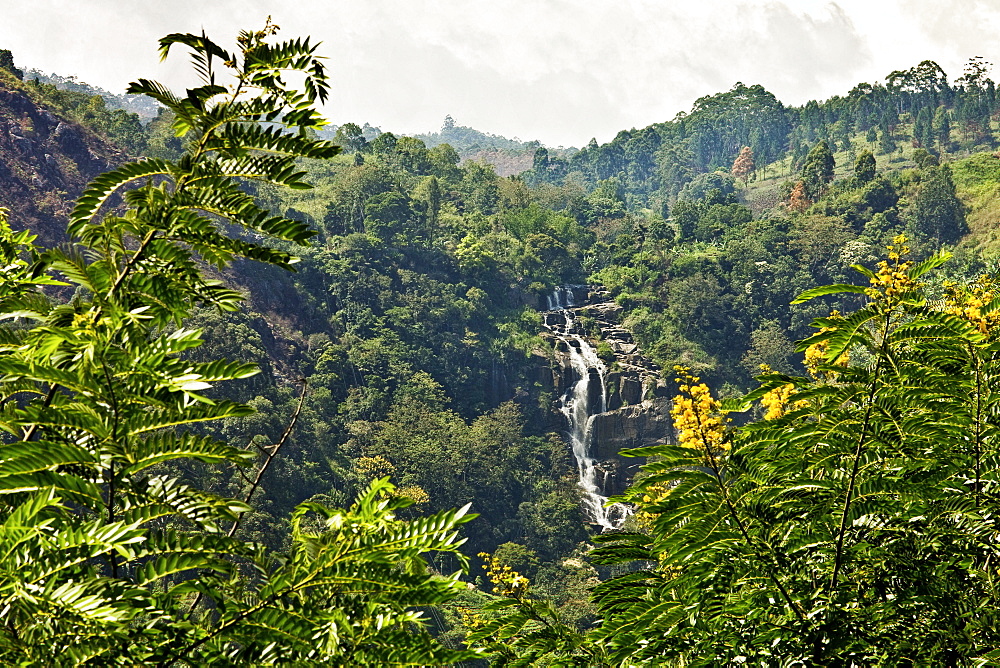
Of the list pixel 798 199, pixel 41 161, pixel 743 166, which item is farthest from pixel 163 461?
pixel 743 166

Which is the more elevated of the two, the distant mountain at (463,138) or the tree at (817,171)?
the distant mountain at (463,138)

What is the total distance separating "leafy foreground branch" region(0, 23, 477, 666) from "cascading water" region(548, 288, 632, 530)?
1095 inches

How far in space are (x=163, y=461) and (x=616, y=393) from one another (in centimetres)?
3170

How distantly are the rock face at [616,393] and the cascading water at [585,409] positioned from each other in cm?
6

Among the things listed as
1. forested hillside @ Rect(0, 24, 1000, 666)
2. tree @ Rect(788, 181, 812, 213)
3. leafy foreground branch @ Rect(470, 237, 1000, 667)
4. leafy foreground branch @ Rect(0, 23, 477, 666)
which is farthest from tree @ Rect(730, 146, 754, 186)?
leafy foreground branch @ Rect(0, 23, 477, 666)

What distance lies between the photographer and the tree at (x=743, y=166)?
7162cm

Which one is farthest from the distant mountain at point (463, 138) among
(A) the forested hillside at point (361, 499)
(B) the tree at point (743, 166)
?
(A) the forested hillside at point (361, 499)

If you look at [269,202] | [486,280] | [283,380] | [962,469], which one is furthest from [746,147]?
[962,469]

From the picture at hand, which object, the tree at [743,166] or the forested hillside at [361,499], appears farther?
the tree at [743,166]

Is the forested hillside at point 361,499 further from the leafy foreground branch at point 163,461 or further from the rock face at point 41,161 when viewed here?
the rock face at point 41,161

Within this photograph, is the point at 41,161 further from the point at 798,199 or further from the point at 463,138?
the point at 463,138

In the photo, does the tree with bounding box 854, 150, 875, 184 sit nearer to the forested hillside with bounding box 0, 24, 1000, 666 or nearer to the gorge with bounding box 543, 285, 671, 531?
the gorge with bounding box 543, 285, 671, 531

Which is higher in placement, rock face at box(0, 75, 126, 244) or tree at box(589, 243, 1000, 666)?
rock face at box(0, 75, 126, 244)

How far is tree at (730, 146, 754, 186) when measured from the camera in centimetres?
7162
